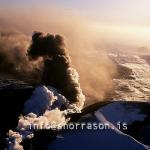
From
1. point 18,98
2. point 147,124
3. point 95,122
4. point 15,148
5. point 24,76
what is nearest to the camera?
point 15,148

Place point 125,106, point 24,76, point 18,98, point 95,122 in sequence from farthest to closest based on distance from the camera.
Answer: point 24,76 → point 18,98 → point 125,106 → point 95,122

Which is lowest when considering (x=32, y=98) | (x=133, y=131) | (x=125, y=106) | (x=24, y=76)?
(x=133, y=131)

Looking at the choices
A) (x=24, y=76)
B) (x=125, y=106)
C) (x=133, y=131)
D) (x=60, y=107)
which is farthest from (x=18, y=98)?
(x=24, y=76)

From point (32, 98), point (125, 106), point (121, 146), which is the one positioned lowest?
point (121, 146)

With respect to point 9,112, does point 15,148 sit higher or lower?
lower

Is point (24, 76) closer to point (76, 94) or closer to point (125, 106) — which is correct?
point (76, 94)

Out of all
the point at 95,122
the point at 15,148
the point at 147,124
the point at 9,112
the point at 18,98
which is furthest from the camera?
the point at 18,98

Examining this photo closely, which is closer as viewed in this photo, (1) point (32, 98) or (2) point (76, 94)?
(1) point (32, 98)

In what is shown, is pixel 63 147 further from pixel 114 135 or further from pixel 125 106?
pixel 125 106

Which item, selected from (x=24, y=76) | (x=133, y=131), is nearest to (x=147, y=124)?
(x=133, y=131)
